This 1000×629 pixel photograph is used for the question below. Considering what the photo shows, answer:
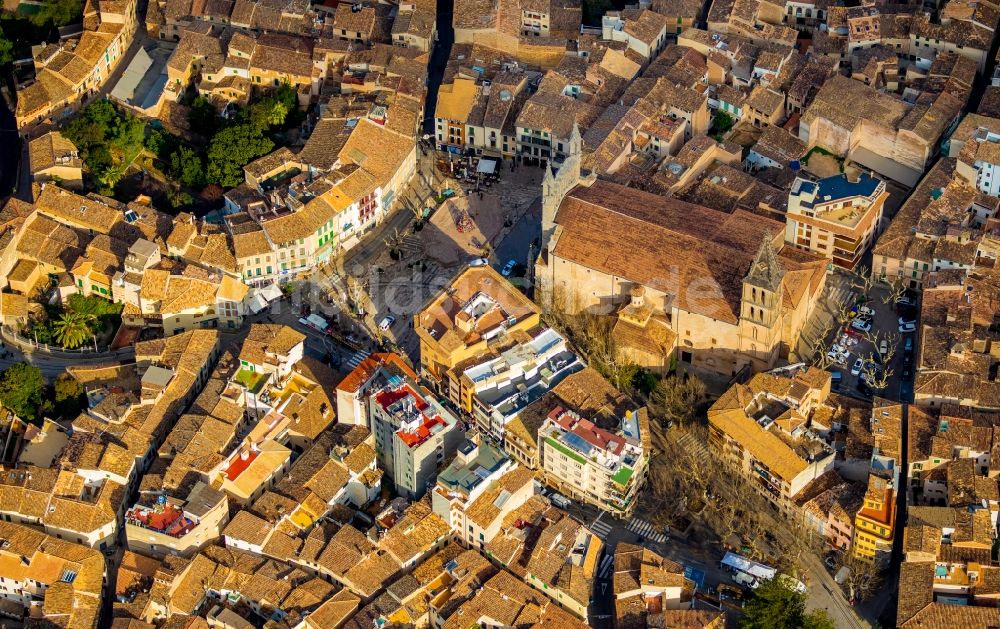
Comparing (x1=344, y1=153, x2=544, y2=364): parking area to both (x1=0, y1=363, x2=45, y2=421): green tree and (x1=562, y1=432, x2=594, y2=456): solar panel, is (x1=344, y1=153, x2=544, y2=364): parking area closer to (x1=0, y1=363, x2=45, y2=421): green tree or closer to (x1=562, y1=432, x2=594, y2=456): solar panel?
(x1=562, y1=432, x2=594, y2=456): solar panel

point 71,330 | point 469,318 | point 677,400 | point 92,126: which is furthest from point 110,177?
point 677,400

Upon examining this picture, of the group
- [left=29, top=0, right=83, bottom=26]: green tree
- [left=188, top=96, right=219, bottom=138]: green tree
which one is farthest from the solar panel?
[left=29, top=0, right=83, bottom=26]: green tree

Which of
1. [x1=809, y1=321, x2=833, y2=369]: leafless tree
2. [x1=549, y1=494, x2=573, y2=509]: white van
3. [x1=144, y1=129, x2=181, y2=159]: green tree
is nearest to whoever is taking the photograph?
[x1=549, y1=494, x2=573, y2=509]: white van

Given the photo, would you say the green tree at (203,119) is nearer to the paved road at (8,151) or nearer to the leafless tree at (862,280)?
the paved road at (8,151)

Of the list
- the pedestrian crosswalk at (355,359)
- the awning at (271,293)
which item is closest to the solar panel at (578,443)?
the pedestrian crosswalk at (355,359)

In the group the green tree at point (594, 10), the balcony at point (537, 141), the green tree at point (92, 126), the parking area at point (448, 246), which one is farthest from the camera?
the green tree at point (594, 10)
